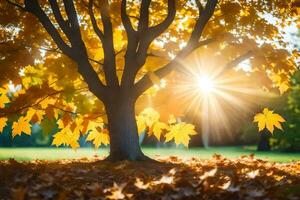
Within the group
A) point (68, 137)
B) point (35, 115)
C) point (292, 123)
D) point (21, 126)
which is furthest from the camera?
point (292, 123)

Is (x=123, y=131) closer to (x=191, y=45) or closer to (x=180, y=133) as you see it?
(x=180, y=133)

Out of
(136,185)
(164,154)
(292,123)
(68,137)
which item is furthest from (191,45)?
(292,123)

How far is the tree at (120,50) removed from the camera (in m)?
9.70

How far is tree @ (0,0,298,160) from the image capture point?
9703 mm

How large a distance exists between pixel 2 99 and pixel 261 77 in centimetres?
578

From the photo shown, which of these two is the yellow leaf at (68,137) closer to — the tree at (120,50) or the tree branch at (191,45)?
the tree at (120,50)

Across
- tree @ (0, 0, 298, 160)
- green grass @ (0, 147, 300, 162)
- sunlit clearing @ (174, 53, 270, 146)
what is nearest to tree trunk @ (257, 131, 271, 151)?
sunlit clearing @ (174, 53, 270, 146)

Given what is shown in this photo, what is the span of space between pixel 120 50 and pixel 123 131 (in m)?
2.29

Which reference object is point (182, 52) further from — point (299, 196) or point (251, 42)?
point (299, 196)

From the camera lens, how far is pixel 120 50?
11234 mm

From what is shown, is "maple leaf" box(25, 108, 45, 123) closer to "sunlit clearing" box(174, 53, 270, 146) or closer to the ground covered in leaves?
the ground covered in leaves

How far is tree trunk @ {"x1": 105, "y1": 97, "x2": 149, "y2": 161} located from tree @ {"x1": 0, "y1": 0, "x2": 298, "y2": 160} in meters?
0.02

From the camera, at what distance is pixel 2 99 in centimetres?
1069

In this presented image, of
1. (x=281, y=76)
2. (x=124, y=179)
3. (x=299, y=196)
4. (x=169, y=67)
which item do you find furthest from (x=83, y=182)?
(x=281, y=76)
